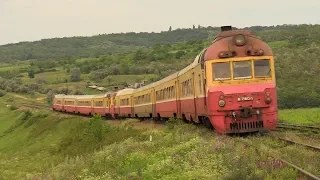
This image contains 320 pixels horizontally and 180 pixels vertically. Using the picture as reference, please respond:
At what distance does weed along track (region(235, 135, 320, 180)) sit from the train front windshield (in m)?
2.32

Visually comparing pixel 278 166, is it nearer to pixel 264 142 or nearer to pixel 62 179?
pixel 264 142

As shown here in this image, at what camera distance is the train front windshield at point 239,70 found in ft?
59.1

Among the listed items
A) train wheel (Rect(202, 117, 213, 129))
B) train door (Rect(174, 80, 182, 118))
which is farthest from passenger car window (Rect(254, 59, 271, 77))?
train door (Rect(174, 80, 182, 118))

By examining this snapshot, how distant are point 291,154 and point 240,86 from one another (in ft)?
16.3

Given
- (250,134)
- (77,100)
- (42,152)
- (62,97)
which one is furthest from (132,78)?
(250,134)

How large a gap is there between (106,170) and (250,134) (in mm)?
6157

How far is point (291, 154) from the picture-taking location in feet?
43.4

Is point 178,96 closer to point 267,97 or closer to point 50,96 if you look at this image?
point 267,97

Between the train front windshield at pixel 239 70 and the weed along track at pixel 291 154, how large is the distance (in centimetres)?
232

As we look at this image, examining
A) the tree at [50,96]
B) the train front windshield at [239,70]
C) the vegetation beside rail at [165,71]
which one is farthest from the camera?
the tree at [50,96]

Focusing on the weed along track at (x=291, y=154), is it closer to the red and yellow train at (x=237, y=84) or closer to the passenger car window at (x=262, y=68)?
the red and yellow train at (x=237, y=84)

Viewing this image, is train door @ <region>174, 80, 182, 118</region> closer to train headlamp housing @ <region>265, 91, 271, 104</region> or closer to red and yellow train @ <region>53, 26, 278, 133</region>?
red and yellow train @ <region>53, 26, 278, 133</region>

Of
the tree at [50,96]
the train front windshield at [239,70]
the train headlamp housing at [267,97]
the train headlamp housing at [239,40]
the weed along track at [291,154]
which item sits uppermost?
the tree at [50,96]

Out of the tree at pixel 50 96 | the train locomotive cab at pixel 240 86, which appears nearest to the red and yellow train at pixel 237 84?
the train locomotive cab at pixel 240 86
